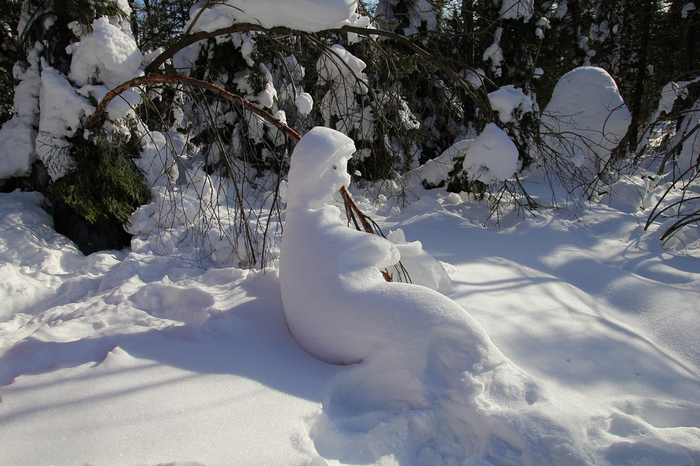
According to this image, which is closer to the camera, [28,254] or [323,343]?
[323,343]

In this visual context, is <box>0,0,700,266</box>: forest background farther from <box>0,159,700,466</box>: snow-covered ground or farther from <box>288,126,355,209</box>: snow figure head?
<box>0,159,700,466</box>: snow-covered ground

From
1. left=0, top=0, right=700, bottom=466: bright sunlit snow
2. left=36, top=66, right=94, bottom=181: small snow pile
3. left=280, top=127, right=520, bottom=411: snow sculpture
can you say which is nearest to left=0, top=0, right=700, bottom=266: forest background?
left=36, top=66, right=94, bottom=181: small snow pile

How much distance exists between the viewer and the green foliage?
437cm

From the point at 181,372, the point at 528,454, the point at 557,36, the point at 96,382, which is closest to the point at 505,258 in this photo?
the point at 528,454

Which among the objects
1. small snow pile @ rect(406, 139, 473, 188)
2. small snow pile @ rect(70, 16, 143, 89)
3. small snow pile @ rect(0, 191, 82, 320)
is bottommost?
small snow pile @ rect(0, 191, 82, 320)

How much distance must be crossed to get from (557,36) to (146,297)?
1461 centimetres

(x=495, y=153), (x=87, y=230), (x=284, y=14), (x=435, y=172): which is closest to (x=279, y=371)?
(x=284, y=14)

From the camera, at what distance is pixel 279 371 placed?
7.25 feet

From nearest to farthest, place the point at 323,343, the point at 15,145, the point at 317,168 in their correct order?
the point at 323,343 → the point at 317,168 → the point at 15,145

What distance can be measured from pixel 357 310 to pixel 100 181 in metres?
4.03

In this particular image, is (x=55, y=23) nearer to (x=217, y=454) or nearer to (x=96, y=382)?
(x=96, y=382)

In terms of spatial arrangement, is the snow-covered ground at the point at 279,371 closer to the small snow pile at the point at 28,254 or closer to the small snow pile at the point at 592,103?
the small snow pile at the point at 28,254

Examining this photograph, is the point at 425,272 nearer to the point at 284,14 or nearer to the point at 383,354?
the point at 383,354

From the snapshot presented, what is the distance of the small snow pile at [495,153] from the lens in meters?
4.48
